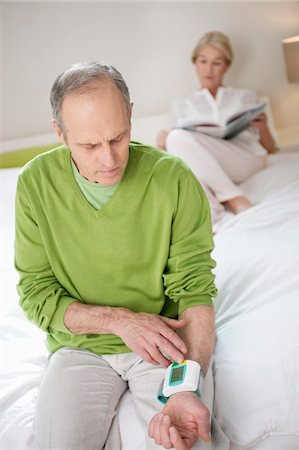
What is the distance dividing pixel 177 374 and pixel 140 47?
240 cm

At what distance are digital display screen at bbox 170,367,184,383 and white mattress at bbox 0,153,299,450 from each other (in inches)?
5.3

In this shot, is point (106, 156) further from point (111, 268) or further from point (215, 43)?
point (215, 43)

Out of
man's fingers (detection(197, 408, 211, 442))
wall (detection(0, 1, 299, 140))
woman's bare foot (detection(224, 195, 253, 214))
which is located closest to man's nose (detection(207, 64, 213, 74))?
wall (detection(0, 1, 299, 140))

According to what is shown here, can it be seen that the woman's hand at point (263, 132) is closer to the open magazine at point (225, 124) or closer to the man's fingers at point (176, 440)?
the open magazine at point (225, 124)

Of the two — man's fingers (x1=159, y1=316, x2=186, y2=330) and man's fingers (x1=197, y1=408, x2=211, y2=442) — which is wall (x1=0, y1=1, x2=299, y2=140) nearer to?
man's fingers (x1=159, y1=316, x2=186, y2=330)

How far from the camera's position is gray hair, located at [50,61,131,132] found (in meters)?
1.10

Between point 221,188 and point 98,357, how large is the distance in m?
1.23

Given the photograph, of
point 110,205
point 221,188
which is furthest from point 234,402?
point 221,188

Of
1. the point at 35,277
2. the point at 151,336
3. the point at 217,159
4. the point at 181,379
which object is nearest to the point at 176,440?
the point at 181,379

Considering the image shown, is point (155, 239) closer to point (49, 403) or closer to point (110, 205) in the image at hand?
point (110, 205)

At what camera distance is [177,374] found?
1093mm

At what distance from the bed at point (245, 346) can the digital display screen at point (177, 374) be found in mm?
133

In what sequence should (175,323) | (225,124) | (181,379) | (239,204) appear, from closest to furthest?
(181,379), (175,323), (239,204), (225,124)

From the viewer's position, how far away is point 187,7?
3.23 meters
